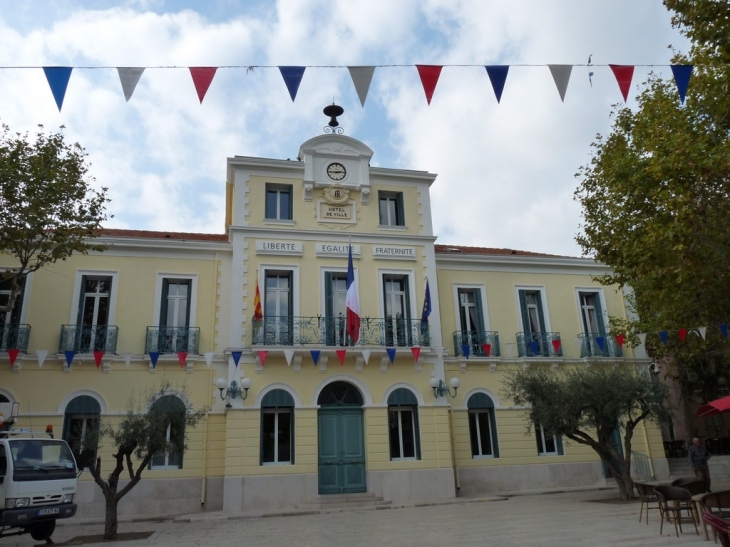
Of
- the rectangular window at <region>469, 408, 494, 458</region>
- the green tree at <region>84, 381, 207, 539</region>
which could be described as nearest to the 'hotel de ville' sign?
the rectangular window at <region>469, 408, 494, 458</region>

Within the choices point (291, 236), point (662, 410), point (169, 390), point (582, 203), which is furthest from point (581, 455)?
point (169, 390)

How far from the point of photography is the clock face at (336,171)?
61.4 feet

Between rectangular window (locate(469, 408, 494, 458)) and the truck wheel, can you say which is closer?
the truck wheel

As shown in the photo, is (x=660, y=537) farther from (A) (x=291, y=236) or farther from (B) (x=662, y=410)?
(A) (x=291, y=236)

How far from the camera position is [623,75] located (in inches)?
409

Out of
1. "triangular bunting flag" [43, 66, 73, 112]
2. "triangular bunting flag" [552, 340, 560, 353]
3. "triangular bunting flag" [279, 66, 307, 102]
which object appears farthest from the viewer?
"triangular bunting flag" [552, 340, 560, 353]

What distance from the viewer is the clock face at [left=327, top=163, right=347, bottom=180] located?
1870 cm

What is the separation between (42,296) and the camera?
639 inches

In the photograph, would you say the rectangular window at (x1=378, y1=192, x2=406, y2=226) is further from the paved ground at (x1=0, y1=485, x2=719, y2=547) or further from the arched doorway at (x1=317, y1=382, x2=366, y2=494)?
the paved ground at (x1=0, y1=485, x2=719, y2=547)

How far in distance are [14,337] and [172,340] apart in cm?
394

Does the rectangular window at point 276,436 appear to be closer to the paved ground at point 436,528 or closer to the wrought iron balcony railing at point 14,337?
the paved ground at point 436,528

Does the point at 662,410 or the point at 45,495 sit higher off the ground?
the point at 662,410

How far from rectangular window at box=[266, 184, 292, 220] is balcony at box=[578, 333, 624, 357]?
1060 centimetres

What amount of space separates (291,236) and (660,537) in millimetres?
12101
